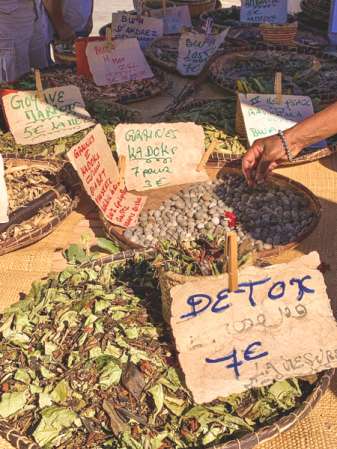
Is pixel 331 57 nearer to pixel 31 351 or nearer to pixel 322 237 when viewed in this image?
pixel 322 237

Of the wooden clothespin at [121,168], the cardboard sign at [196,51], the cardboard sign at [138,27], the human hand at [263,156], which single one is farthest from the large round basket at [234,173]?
the cardboard sign at [138,27]

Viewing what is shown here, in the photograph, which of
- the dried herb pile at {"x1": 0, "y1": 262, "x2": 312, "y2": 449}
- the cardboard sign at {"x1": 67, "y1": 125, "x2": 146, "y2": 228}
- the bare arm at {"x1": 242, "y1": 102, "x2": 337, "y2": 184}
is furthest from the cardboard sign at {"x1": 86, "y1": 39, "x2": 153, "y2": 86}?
the dried herb pile at {"x1": 0, "y1": 262, "x2": 312, "y2": 449}

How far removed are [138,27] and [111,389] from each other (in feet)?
12.6

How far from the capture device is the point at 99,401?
158 cm

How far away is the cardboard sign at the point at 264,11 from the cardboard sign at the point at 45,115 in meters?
2.49

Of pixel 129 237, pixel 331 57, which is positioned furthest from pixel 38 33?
pixel 129 237

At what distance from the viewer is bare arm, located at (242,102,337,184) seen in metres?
2.02

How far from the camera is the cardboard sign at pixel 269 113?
2994 millimetres

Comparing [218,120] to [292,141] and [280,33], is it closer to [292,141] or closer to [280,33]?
[292,141]

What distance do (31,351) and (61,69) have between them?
304cm

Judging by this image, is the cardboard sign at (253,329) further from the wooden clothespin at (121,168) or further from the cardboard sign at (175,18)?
the cardboard sign at (175,18)

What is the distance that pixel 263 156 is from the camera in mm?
2217

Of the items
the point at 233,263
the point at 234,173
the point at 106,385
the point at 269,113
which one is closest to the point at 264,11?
the point at 269,113

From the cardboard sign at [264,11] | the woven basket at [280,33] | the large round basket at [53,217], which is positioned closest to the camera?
the large round basket at [53,217]
